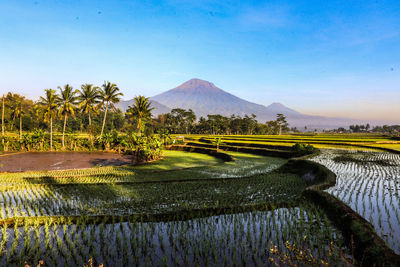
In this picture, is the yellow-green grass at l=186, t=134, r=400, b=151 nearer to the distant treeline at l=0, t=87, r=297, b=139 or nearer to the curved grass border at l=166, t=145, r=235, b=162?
the curved grass border at l=166, t=145, r=235, b=162

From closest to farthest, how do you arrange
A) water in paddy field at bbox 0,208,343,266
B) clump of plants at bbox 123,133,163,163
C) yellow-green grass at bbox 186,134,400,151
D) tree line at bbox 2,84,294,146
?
water in paddy field at bbox 0,208,343,266 → clump of plants at bbox 123,133,163,163 → yellow-green grass at bbox 186,134,400,151 → tree line at bbox 2,84,294,146

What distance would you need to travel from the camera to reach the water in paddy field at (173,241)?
3.90 meters

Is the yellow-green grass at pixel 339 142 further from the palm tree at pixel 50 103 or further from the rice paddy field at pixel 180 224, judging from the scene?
the palm tree at pixel 50 103

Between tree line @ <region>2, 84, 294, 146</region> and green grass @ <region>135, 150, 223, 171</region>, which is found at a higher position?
tree line @ <region>2, 84, 294, 146</region>

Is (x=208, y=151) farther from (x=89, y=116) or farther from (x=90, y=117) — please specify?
(x=90, y=117)

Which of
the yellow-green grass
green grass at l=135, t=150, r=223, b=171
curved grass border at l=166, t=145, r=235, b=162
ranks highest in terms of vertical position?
the yellow-green grass

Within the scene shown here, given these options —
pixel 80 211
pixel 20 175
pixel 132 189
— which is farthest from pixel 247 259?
pixel 20 175

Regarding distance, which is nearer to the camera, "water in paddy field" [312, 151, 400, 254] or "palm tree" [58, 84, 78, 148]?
"water in paddy field" [312, 151, 400, 254]

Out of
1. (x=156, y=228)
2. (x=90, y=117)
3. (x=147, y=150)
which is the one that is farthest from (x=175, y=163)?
(x=90, y=117)

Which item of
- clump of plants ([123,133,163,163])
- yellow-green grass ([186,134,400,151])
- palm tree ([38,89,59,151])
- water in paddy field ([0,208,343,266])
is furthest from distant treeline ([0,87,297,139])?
water in paddy field ([0,208,343,266])

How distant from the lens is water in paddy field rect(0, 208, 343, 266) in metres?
3.90

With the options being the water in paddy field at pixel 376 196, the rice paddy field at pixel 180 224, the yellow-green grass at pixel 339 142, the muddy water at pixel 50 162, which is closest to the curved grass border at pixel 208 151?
the yellow-green grass at pixel 339 142

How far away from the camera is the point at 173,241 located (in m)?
4.59

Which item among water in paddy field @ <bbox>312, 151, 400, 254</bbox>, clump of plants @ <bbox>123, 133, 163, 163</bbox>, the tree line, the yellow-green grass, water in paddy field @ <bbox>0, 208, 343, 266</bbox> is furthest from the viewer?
the tree line
